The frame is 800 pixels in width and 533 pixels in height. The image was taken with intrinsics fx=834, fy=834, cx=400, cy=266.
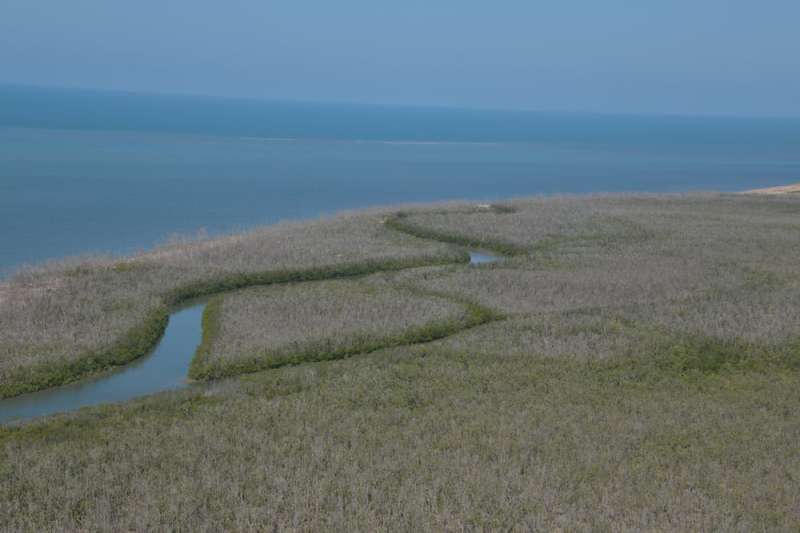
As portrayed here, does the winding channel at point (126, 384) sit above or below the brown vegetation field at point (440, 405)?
below

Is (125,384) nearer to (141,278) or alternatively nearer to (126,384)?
(126,384)

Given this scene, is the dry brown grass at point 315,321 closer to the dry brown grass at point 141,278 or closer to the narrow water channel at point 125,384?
the narrow water channel at point 125,384

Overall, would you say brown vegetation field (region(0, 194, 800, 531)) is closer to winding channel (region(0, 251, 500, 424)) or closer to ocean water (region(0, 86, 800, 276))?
winding channel (region(0, 251, 500, 424))

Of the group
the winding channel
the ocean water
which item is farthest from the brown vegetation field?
the ocean water

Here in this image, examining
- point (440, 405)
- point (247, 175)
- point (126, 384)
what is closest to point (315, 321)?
point (126, 384)

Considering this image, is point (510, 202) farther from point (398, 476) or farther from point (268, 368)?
point (398, 476)

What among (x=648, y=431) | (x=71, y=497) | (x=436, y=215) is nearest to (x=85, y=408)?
(x=71, y=497)

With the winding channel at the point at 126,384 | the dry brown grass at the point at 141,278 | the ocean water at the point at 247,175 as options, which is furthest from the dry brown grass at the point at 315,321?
the ocean water at the point at 247,175
